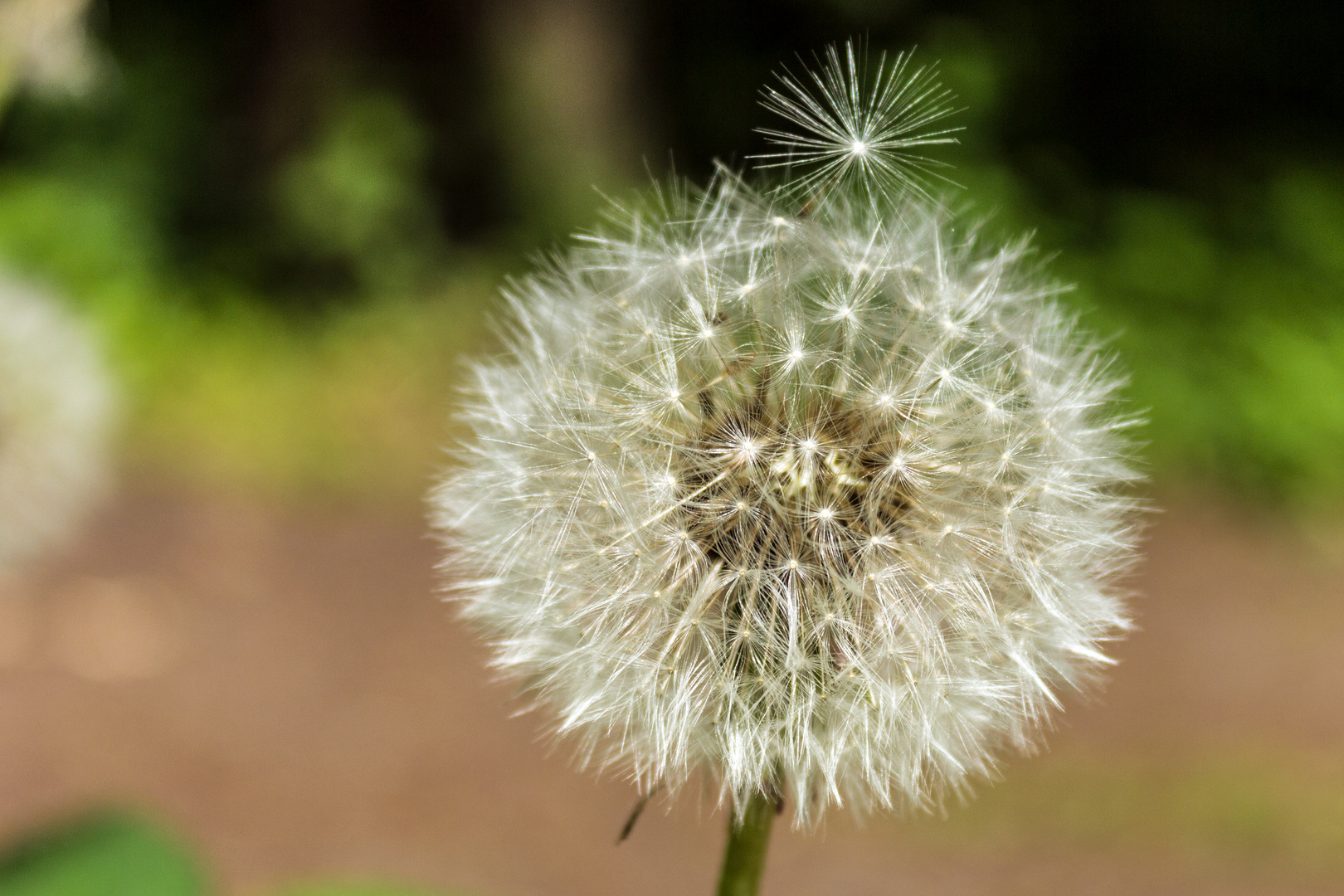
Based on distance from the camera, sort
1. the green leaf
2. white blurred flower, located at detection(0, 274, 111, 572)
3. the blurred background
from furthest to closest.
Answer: the blurred background < white blurred flower, located at detection(0, 274, 111, 572) < the green leaf

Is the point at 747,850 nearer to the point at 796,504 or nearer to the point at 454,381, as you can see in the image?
the point at 796,504

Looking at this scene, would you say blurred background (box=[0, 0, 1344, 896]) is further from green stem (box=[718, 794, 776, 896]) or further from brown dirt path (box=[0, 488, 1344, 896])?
green stem (box=[718, 794, 776, 896])

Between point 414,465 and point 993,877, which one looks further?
point 414,465

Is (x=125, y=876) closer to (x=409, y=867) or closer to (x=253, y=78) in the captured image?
(x=409, y=867)

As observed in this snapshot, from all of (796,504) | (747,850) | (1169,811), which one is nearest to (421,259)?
(1169,811)

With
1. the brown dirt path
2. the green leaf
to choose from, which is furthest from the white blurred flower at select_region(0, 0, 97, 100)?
the brown dirt path

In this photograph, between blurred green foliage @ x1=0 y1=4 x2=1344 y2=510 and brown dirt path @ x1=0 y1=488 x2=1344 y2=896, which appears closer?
brown dirt path @ x1=0 y1=488 x2=1344 y2=896

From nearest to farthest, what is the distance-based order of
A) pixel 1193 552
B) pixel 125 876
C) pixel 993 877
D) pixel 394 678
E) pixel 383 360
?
pixel 125 876 < pixel 993 877 < pixel 394 678 < pixel 1193 552 < pixel 383 360

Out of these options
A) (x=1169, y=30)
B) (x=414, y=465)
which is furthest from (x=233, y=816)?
(x=1169, y=30)
